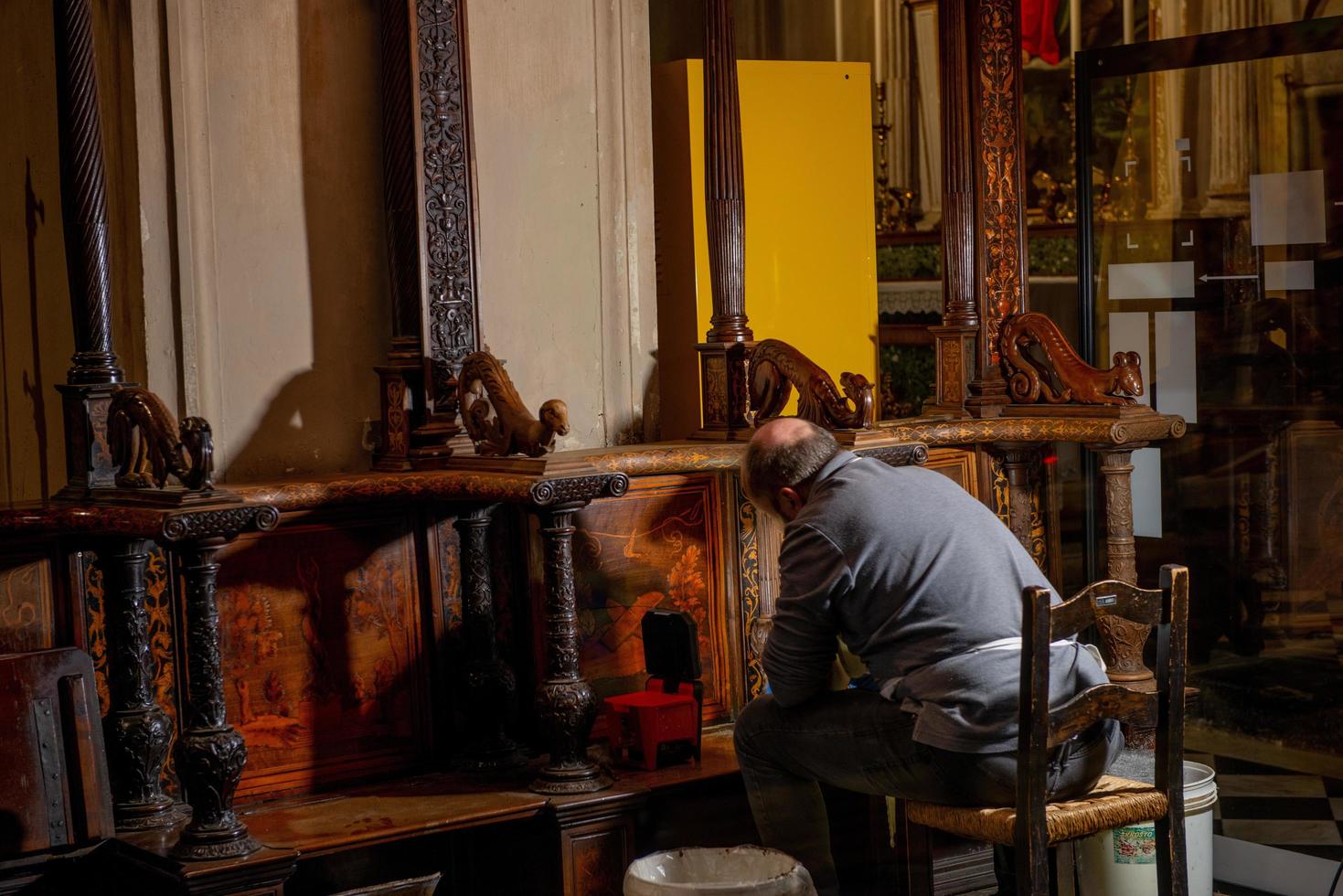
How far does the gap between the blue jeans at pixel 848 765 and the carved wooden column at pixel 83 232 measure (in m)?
1.79

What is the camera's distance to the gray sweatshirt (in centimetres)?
374

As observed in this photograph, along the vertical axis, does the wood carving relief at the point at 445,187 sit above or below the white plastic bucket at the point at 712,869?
above

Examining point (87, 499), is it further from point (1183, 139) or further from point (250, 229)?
point (1183, 139)

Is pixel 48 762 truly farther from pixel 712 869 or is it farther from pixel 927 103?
pixel 927 103

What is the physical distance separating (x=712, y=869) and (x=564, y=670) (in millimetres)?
777

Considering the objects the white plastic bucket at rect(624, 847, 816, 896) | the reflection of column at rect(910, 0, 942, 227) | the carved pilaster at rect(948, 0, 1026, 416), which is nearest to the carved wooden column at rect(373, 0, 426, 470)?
the white plastic bucket at rect(624, 847, 816, 896)

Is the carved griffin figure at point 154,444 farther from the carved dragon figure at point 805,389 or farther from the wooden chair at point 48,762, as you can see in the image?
the carved dragon figure at point 805,389

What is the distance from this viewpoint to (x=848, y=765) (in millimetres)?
3994

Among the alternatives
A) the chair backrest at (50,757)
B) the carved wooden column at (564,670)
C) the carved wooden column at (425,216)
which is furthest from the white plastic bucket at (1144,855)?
the chair backrest at (50,757)

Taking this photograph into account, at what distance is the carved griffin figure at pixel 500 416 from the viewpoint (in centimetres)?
426

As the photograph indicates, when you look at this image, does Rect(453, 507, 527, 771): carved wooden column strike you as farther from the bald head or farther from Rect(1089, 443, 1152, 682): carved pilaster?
Rect(1089, 443, 1152, 682): carved pilaster

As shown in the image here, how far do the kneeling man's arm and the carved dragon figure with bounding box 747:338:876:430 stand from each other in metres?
0.90

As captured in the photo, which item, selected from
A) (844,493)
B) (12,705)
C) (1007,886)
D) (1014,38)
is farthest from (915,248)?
(12,705)

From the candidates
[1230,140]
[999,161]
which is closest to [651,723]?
[999,161]
